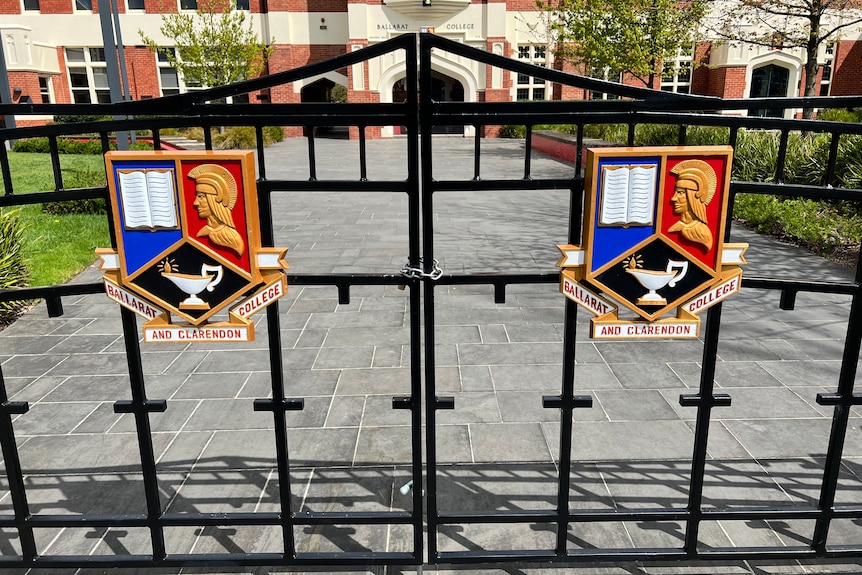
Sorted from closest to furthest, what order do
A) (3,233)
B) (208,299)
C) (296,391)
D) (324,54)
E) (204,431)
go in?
1. (208,299)
2. (204,431)
3. (296,391)
4. (3,233)
5. (324,54)

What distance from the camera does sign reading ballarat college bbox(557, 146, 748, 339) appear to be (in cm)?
239

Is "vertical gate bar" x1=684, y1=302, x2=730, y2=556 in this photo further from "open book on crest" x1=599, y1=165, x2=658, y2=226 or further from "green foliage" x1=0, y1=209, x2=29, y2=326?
"green foliage" x1=0, y1=209, x2=29, y2=326

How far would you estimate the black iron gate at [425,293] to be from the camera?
2.46m

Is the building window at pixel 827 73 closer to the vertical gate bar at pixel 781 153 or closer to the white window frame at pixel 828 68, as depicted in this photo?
the white window frame at pixel 828 68

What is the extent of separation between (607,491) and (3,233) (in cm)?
727

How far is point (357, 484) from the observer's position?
376cm

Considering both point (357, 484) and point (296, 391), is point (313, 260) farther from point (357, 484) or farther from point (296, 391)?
point (357, 484)

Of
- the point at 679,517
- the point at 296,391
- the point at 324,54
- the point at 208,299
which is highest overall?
the point at 324,54

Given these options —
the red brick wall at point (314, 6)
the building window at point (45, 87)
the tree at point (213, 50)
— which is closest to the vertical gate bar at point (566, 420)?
the tree at point (213, 50)

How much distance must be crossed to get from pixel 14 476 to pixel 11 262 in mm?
5438

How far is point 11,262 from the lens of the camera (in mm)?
7250

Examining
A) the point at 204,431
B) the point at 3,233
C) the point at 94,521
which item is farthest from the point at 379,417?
the point at 3,233

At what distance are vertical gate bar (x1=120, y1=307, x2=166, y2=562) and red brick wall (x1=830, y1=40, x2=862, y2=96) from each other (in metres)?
37.6

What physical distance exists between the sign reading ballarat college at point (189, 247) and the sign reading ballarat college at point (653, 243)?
118 cm
